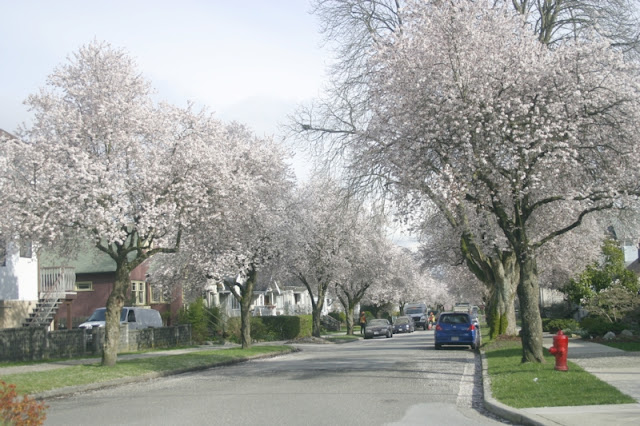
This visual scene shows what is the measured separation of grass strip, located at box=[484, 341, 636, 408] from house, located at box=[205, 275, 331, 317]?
30848 mm

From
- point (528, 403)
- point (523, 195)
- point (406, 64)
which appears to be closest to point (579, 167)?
point (523, 195)

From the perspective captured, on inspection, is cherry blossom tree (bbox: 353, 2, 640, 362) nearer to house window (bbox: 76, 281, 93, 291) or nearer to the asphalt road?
the asphalt road

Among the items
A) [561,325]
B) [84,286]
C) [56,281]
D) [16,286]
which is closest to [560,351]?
[16,286]

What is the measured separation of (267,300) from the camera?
2928 inches

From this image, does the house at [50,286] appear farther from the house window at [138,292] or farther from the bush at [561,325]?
the bush at [561,325]

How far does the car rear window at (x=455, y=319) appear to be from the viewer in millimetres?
29938

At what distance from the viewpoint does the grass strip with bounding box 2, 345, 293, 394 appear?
17.2m

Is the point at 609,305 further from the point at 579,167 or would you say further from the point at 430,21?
the point at 430,21

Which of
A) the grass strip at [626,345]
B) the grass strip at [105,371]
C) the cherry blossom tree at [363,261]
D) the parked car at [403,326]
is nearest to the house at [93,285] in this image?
the cherry blossom tree at [363,261]

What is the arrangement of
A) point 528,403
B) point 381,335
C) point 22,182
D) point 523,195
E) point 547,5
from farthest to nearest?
1. point 381,335
2. point 547,5
3. point 22,182
4. point 523,195
5. point 528,403

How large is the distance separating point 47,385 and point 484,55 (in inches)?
517

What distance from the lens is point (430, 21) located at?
17.2 meters

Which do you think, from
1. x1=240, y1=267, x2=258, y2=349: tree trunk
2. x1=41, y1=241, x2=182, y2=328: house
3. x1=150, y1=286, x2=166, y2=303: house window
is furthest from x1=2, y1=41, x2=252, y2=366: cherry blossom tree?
x1=150, y1=286, x2=166, y2=303: house window

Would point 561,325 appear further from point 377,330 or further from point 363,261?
point 377,330
